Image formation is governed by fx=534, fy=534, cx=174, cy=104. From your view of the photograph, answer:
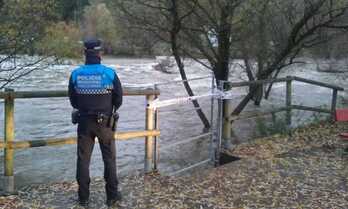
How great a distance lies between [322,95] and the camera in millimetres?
22547

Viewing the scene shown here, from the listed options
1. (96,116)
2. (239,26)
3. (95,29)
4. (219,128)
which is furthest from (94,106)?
(239,26)

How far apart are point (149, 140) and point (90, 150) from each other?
126cm

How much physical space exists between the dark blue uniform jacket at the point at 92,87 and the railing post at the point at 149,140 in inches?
44.9

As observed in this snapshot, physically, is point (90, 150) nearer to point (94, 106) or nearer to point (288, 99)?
point (94, 106)

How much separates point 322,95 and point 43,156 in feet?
46.4

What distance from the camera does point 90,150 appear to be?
18.6 ft

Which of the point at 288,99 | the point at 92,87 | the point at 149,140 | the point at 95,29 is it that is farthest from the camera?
the point at 288,99

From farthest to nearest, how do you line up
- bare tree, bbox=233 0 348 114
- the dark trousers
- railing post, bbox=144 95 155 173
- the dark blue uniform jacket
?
bare tree, bbox=233 0 348 114
railing post, bbox=144 95 155 173
the dark trousers
the dark blue uniform jacket

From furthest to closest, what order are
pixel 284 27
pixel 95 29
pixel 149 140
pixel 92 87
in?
pixel 284 27, pixel 95 29, pixel 149 140, pixel 92 87

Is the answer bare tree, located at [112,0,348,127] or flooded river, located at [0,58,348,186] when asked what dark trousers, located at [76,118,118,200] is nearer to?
flooded river, located at [0,58,348,186]

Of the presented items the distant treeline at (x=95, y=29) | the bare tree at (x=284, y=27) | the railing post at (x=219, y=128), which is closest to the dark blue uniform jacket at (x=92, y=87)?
the distant treeline at (x=95, y=29)

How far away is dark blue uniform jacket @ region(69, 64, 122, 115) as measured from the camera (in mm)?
5395

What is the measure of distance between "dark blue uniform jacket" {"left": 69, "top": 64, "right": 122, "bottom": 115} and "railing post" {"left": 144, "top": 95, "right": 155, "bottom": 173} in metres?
1.14

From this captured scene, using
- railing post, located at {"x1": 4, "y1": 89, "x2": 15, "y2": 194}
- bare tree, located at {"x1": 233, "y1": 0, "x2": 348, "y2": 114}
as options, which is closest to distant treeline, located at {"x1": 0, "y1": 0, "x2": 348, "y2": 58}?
bare tree, located at {"x1": 233, "y1": 0, "x2": 348, "y2": 114}
